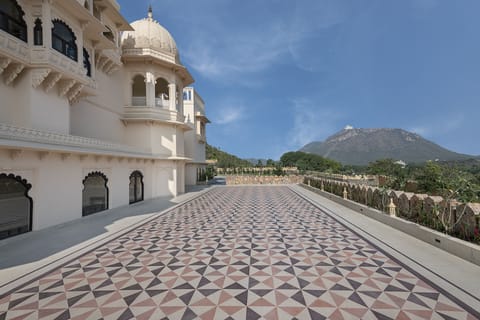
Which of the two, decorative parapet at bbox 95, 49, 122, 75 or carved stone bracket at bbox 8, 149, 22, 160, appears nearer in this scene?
carved stone bracket at bbox 8, 149, 22, 160

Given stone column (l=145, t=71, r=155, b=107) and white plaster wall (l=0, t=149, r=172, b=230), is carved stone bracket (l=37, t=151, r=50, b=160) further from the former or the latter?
stone column (l=145, t=71, r=155, b=107)

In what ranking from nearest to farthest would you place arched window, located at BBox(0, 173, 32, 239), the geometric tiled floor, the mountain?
the geometric tiled floor → arched window, located at BBox(0, 173, 32, 239) → the mountain

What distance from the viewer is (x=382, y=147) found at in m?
153

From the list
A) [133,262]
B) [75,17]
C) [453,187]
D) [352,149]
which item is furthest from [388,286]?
[352,149]

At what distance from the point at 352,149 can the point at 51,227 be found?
7178 inches

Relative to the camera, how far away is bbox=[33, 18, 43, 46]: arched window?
7.06 m

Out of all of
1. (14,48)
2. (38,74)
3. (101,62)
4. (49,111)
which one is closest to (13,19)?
(14,48)

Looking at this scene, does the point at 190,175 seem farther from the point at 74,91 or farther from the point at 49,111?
the point at 49,111

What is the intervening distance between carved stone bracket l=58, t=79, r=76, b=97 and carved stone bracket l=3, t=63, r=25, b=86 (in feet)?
3.87

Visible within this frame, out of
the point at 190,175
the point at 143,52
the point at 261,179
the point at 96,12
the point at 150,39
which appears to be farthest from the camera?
the point at 261,179

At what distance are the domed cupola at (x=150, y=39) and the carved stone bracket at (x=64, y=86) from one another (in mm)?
6294

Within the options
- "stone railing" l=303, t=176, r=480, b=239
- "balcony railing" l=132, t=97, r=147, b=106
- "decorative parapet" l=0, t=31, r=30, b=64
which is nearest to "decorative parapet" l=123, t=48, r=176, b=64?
"balcony railing" l=132, t=97, r=147, b=106

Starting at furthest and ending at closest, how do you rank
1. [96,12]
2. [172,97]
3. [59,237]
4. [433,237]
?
[172,97], [96,12], [59,237], [433,237]

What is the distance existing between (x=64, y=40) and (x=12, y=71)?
2026 mm
